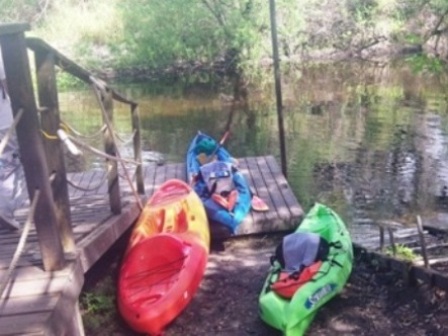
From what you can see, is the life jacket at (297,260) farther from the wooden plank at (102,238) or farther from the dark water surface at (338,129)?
the dark water surface at (338,129)

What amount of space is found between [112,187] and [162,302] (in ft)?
2.81

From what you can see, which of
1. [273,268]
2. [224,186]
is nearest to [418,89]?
[224,186]

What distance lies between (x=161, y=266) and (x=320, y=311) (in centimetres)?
119

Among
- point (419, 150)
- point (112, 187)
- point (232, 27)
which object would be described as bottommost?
point (419, 150)

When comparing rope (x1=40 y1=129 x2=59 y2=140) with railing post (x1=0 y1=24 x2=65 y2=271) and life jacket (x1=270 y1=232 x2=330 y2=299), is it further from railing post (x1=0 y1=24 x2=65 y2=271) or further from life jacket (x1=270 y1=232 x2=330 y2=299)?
Answer: life jacket (x1=270 y1=232 x2=330 y2=299)

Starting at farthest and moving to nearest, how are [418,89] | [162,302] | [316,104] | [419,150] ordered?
[418,89] → [316,104] → [419,150] → [162,302]

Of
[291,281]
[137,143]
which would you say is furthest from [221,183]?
[291,281]

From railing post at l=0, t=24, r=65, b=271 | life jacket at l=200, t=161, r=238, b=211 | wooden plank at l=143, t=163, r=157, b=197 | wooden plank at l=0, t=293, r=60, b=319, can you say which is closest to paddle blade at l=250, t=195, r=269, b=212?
life jacket at l=200, t=161, r=238, b=211

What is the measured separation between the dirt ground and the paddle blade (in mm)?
1044

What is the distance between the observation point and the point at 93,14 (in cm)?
2288

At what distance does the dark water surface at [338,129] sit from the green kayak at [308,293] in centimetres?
263

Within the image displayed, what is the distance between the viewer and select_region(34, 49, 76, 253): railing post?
286cm

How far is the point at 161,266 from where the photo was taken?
4.56 meters

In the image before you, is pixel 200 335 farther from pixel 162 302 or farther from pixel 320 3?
pixel 320 3
